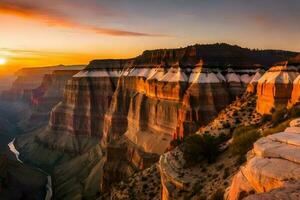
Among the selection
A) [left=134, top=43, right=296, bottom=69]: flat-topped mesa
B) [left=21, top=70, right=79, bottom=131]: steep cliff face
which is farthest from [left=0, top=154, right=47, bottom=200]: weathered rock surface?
[left=21, top=70, right=79, bottom=131]: steep cliff face

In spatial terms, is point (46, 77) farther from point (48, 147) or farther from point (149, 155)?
point (149, 155)

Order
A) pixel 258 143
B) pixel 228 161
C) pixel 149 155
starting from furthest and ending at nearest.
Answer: pixel 149 155 < pixel 228 161 < pixel 258 143

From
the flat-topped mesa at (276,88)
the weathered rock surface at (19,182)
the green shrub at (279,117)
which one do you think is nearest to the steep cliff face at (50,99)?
the weathered rock surface at (19,182)

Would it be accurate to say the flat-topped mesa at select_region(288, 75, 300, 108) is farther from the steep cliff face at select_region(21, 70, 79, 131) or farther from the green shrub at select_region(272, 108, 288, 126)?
the steep cliff face at select_region(21, 70, 79, 131)

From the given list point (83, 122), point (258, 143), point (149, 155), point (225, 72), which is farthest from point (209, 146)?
point (83, 122)

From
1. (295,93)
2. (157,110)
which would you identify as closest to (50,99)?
(157,110)
